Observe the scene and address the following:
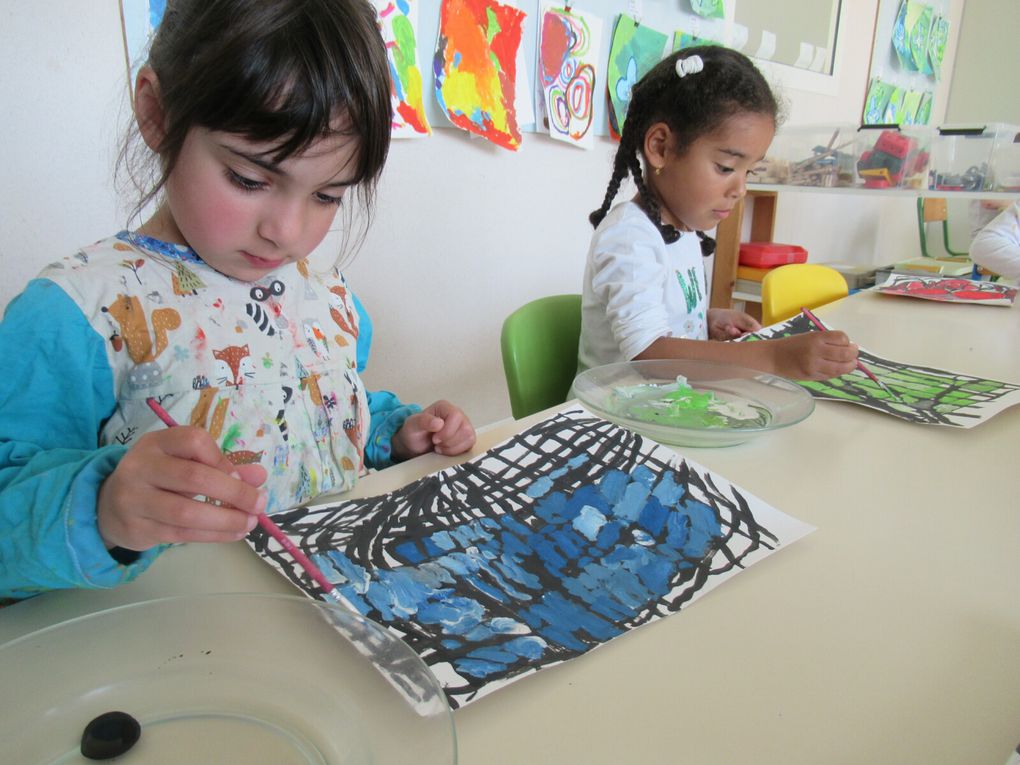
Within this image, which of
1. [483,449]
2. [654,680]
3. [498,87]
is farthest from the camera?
[498,87]

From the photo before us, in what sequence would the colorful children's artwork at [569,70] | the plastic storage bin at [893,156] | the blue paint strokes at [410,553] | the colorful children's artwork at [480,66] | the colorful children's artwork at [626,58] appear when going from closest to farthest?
the blue paint strokes at [410,553], the colorful children's artwork at [480,66], the colorful children's artwork at [569,70], the colorful children's artwork at [626,58], the plastic storage bin at [893,156]

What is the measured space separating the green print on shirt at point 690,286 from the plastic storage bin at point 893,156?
41.3 inches

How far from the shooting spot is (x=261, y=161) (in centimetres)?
48

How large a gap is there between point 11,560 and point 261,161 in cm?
28

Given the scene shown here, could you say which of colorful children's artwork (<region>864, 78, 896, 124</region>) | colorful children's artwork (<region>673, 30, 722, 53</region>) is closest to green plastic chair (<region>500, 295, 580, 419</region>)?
colorful children's artwork (<region>673, 30, 722, 53</region>)

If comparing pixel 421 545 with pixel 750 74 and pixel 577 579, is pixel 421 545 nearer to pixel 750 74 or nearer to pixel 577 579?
pixel 577 579

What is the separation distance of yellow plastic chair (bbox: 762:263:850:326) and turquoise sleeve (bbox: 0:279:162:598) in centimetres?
124

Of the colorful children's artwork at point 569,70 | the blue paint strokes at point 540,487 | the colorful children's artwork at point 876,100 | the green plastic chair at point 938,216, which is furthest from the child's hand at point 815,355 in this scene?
the green plastic chair at point 938,216

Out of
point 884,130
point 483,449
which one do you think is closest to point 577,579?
point 483,449

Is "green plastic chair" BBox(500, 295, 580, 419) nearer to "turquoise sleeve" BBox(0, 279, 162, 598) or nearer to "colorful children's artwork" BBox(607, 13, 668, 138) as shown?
"turquoise sleeve" BBox(0, 279, 162, 598)

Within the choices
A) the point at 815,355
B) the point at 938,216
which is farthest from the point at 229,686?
the point at 938,216

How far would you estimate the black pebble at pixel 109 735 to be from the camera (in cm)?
31

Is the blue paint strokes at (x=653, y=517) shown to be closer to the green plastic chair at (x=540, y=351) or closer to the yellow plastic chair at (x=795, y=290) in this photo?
the green plastic chair at (x=540, y=351)

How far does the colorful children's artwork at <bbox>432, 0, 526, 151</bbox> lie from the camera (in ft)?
4.39
